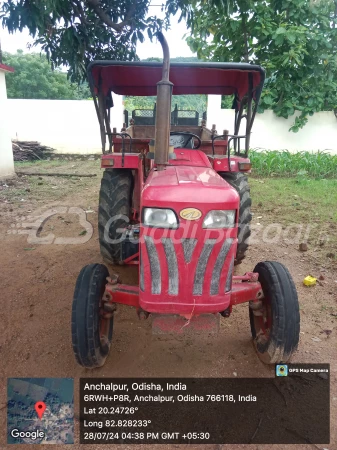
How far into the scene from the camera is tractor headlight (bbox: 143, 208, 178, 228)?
207 cm

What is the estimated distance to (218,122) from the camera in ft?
36.8

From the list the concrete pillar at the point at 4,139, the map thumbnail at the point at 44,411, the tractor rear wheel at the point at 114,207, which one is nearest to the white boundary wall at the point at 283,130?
the concrete pillar at the point at 4,139

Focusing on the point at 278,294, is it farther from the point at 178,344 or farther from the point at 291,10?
the point at 291,10

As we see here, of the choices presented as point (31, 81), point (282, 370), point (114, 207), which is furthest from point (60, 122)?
point (31, 81)

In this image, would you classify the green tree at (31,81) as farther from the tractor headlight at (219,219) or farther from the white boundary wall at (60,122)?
the tractor headlight at (219,219)

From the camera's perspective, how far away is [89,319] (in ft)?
7.75

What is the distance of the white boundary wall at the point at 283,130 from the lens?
36.2 ft

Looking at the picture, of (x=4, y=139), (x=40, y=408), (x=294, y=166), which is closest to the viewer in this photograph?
(x=40, y=408)

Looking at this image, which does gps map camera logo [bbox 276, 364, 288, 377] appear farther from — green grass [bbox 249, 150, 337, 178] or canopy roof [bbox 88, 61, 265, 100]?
green grass [bbox 249, 150, 337, 178]

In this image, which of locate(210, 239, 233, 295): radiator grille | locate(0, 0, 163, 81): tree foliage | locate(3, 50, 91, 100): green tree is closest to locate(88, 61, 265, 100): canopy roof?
locate(0, 0, 163, 81): tree foliage

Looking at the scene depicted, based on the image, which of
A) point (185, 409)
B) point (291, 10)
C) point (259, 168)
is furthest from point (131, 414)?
point (291, 10)

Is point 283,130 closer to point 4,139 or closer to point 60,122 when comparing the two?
point 60,122

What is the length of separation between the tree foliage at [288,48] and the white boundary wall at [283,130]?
0.28m

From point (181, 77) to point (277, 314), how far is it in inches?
105
